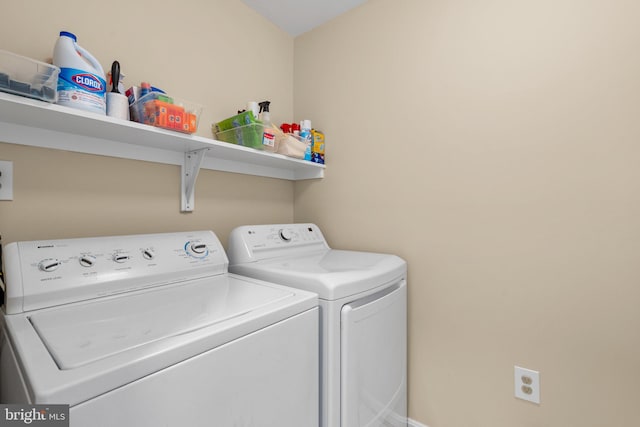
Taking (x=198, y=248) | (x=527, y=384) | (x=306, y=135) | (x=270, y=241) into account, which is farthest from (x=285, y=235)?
(x=527, y=384)

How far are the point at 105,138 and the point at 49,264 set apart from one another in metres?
0.55

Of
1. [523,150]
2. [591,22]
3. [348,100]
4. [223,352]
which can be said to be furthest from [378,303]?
[591,22]

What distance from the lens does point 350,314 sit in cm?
97

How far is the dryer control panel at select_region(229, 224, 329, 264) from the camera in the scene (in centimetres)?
136

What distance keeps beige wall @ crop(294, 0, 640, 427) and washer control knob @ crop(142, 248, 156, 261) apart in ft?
3.53

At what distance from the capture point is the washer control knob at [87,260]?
3.03 feet

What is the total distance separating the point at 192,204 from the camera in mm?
1448

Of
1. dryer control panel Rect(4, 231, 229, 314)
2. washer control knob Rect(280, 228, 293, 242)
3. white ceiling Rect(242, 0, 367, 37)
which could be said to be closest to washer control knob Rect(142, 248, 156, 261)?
dryer control panel Rect(4, 231, 229, 314)

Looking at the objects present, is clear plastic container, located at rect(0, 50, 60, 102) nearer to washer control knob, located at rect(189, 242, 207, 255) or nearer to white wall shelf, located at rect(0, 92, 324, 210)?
white wall shelf, located at rect(0, 92, 324, 210)

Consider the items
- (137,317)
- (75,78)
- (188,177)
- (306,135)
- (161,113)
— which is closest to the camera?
(137,317)

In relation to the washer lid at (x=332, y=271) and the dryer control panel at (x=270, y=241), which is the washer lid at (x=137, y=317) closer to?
the washer lid at (x=332, y=271)

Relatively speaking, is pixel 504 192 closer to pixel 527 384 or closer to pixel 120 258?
pixel 527 384

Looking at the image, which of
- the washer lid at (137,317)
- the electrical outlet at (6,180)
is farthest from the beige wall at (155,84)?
the washer lid at (137,317)

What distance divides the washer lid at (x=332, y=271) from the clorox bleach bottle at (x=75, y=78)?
0.83 meters
